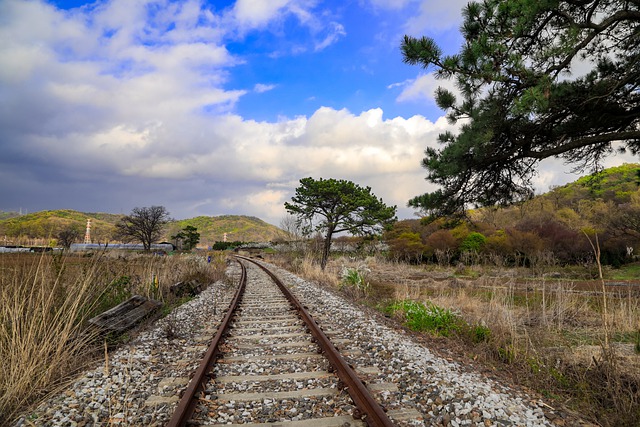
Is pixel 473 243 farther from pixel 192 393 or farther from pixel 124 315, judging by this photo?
pixel 192 393

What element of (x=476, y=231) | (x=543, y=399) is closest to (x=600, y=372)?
(x=543, y=399)

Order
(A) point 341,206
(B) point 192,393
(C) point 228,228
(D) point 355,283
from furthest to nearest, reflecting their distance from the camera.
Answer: (C) point 228,228, (A) point 341,206, (D) point 355,283, (B) point 192,393

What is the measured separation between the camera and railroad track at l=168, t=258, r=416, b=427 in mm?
3141

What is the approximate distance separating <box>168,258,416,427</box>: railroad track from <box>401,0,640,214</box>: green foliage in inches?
175

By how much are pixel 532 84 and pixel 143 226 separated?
175 ft

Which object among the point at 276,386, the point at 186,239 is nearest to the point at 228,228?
the point at 186,239

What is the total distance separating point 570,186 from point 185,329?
54912 mm

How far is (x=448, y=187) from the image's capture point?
7.81m

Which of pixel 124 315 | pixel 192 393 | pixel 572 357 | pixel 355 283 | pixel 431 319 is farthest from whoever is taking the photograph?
pixel 355 283

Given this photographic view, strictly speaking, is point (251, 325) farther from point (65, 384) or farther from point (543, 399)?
point (543, 399)

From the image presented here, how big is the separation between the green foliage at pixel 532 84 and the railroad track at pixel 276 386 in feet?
14.6

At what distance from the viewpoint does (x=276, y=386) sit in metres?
3.87

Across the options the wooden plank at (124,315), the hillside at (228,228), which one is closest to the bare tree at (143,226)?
the wooden plank at (124,315)

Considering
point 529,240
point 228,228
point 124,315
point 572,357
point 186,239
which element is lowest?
point 572,357
